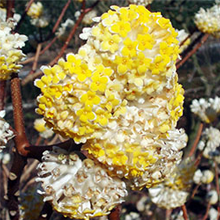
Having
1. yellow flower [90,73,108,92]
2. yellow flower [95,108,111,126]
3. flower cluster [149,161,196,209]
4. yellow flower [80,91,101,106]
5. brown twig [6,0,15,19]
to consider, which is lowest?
flower cluster [149,161,196,209]

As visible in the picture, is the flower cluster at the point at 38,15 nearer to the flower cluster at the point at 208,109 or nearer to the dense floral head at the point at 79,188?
the flower cluster at the point at 208,109

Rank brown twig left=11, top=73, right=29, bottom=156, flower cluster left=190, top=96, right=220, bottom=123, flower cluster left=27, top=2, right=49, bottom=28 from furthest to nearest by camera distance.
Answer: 1. flower cluster left=27, top=2, right=49, bottom=28
2. flower cluster left=190, top=96, right=220, bottom=123
3. brown twig left=11, top=73, right=29, bottom=156

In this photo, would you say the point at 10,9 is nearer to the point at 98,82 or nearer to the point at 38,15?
the point at 98,82

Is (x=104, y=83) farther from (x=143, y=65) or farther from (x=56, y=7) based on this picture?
(x=56, y=7)

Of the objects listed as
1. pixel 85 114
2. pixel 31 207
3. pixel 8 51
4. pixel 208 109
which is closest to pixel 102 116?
pixel 85 114

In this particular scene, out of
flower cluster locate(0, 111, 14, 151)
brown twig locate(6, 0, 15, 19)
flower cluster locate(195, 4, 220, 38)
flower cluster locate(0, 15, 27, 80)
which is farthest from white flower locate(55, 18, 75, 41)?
flower cluster locate(0, 111, 14, 151)

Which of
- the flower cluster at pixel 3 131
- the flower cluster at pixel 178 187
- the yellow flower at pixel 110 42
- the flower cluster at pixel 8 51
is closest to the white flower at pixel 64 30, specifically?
the flower cluster at pixel 178 187

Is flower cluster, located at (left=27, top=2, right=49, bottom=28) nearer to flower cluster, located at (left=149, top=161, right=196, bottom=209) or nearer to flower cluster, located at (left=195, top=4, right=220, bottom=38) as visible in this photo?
flower cluster, located at (left=195, top=4, right=220, bottom=38)

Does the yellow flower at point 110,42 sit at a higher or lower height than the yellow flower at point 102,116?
higher
